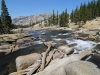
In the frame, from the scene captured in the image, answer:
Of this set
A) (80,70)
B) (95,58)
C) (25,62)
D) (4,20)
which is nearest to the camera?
(80,70)

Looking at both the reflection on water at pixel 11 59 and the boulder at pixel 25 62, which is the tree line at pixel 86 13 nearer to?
the reflection on water at pixel 11 59

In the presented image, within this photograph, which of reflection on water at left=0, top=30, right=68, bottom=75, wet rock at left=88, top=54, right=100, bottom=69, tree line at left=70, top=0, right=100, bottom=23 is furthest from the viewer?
tree line at left=70, top=0, right=100, bottom=23

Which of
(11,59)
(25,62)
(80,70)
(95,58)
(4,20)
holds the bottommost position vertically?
(11,59)

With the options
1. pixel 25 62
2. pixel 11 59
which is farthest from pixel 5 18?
pixel 25 62

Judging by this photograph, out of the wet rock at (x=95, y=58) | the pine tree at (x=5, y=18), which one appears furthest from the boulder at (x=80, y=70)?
the pine tree at (x=5, y=18)

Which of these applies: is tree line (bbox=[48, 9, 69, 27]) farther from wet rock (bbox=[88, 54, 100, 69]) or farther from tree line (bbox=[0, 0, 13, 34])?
wet rock (bbox=[88, 54, 100, 69])

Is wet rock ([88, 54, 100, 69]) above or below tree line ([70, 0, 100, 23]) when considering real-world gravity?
below

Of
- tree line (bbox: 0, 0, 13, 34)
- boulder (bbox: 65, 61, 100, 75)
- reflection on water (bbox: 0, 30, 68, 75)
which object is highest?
tree line (bbox: 0, 0, 13, 34)

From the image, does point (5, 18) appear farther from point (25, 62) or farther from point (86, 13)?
point (86, 13)

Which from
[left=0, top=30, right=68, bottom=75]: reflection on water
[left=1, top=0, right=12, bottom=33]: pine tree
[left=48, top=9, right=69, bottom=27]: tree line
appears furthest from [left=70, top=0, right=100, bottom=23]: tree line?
[left=0, top=30, right=68, bottom=75]: reflection on water

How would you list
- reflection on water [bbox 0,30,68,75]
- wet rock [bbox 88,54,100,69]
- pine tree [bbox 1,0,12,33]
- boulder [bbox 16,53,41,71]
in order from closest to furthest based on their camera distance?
boulder [bbox 16,53,41,71]
wet rock [bbox 88,54,100,69]
reflection on water [bbox 0,30,68,75]
pine tree [bbox 1,0,12,33]

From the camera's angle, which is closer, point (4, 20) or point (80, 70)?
point (80, 70)

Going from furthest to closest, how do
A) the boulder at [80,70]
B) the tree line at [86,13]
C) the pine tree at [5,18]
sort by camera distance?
the tree line at [86,13], the pine tree at [5,18], the boulder at [80,70]

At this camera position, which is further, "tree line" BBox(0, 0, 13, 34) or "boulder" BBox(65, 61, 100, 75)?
"tree line" BBox(0, 0, 13, 34)
